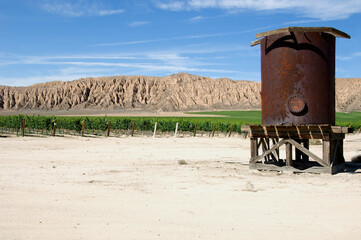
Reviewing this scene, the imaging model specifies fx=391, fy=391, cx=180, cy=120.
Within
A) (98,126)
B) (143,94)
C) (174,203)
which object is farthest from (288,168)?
(143,94)

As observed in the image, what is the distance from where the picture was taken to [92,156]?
15.7 metres

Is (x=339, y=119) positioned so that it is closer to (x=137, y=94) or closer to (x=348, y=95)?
(x=348, y=95)

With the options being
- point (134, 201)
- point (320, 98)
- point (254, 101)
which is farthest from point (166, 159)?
point (254, 101)

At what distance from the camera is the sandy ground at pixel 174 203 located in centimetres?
561

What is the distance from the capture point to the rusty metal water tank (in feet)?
35.8

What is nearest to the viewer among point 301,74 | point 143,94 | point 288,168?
point 301,74

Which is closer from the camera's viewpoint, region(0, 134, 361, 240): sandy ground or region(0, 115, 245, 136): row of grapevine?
region(0, 134, 361, 240): sandy ground

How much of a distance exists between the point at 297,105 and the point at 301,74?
34.3 inches

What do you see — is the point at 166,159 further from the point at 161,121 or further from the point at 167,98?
the point at 167,98

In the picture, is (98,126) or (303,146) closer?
(303,146)

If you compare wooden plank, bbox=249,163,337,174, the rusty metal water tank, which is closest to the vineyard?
wooden plank, bbox=249,163,337,174

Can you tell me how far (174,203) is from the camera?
737cm

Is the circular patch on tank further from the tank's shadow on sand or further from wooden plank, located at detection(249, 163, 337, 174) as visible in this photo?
the tank's shadow on sand

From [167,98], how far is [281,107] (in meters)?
126
